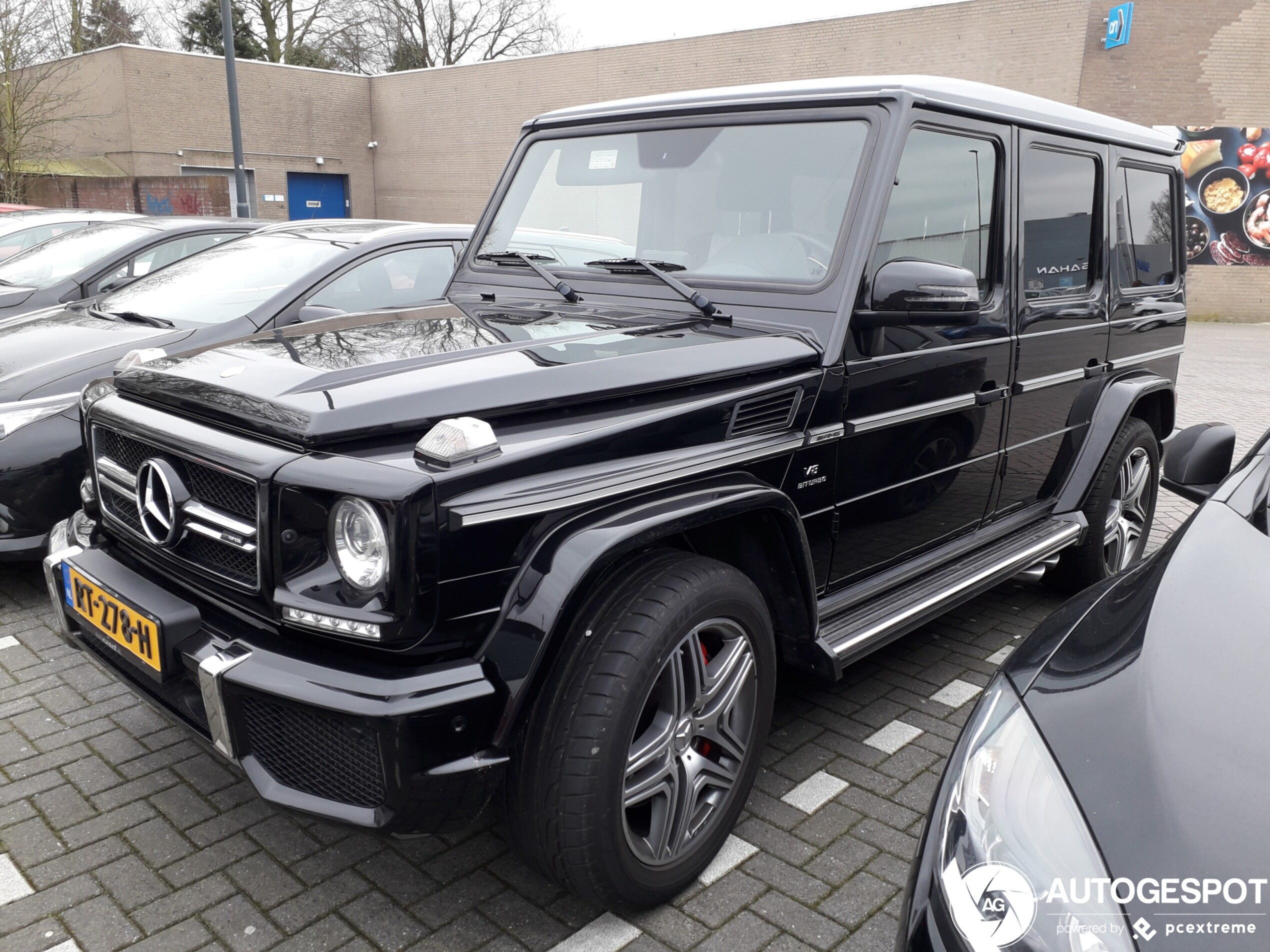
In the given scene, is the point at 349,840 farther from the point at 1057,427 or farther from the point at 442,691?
the point at 1057,427

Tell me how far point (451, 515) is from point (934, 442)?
1.93m

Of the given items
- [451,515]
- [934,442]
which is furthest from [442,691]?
[934,442]

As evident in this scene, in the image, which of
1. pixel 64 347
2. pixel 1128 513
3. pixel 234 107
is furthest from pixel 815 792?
pixel 234 107

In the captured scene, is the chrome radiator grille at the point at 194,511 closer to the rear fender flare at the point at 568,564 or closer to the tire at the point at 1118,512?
the rear fender flare at the point at 568,564

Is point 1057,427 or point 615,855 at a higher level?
point 1057,427

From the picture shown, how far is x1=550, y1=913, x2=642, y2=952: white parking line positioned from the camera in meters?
2.28

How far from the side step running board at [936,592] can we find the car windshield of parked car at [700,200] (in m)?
1.05

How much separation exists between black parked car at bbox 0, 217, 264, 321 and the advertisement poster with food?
61.0 ft

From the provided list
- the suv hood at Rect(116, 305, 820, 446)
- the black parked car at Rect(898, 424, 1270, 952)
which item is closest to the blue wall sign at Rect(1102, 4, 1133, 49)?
the suv hood at Rect(116, 305, 820, 446)

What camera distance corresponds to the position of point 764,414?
2.61 m

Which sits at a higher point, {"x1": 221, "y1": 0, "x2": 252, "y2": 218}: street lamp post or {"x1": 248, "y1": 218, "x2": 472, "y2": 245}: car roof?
{"x1": 221, "y1": 0, "x2": 252, "y2": 218}: street lamp post

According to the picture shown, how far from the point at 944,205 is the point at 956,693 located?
1.83 metres

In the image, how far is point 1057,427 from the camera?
403cm

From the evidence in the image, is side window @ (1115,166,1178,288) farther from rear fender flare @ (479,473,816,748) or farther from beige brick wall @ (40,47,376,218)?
beige brick wall @ (40,47,376,218)
